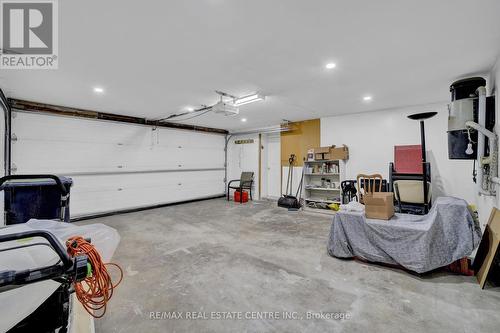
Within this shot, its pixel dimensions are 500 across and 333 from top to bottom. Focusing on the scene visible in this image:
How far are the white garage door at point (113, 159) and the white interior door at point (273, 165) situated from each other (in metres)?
2.17

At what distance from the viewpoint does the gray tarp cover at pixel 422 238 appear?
7.77ft

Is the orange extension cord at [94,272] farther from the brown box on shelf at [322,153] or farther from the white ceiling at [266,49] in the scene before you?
the brown box on shelf at [322,153]

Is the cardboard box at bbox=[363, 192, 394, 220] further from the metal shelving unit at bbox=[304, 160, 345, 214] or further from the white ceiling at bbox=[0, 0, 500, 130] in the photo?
the metal shelving unit at bbox=[304, 160, 345, 214]

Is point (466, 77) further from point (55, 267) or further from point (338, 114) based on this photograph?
point (55, 267)

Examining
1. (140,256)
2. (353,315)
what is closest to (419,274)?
(353,315)

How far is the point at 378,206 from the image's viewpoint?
2.81m

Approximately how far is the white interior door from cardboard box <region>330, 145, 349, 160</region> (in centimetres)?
207

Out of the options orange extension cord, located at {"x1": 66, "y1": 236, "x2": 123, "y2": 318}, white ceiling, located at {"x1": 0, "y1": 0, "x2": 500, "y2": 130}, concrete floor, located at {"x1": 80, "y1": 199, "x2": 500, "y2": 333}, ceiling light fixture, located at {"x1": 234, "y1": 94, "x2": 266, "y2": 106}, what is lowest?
concrete floor, located at {"x1": 80, "y1": 199, "x2": 500, "y2": 333}

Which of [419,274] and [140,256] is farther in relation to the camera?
[140,256]

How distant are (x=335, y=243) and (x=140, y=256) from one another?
8.94 ft

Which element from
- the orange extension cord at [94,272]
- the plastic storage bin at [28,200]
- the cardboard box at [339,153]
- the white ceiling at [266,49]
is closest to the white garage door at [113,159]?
the white ceiling at [266,49]

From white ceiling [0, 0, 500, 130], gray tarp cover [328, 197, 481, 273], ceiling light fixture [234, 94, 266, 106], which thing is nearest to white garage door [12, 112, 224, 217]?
white ceiling [0, 0, 500, 130]

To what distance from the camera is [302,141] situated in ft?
21.3

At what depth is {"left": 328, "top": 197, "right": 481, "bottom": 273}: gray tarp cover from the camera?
2.37 metres
